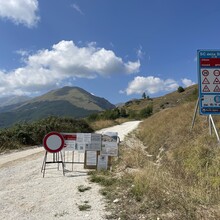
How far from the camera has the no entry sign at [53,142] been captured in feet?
34.4

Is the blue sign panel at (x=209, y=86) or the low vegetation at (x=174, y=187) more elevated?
the blue sign panel at (x=209, y=86)

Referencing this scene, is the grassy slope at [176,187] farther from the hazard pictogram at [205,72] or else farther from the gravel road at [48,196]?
the hazard pictogram at [205,72]

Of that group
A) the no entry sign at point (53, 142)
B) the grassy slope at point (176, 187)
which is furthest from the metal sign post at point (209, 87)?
the no entry sign at point (53, 142)

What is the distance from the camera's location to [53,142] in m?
10.6

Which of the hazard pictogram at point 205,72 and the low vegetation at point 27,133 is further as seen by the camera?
the low vegetation at point 27,133

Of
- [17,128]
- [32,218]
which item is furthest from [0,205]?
[17,128]

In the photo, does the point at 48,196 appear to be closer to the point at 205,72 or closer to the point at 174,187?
the point at 174,187

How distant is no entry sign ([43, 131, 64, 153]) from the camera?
34.4ft

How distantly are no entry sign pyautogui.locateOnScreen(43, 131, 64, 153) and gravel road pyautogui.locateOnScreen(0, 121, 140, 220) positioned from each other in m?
0.84

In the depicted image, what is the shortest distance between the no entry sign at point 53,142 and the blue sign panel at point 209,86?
16.0 ft

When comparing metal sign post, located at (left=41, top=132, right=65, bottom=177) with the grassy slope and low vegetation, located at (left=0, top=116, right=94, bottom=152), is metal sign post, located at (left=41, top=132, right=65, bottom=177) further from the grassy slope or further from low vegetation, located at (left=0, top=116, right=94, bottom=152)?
low vegetation, located at (left=0, top=116, right=94, bottom=152)

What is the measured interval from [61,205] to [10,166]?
6.69m

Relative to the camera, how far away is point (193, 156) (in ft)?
28.4

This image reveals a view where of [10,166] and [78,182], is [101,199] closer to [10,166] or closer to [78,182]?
[78,182]
